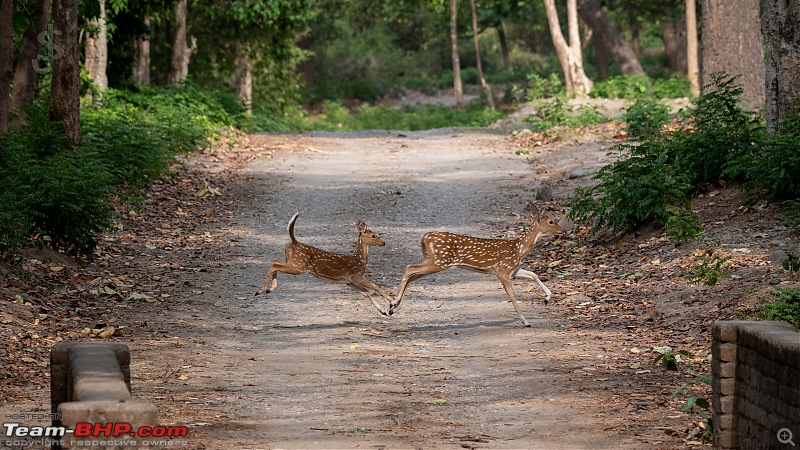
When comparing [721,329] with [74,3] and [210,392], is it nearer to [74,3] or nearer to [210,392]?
[210,392]

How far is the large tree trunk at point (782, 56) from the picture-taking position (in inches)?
634

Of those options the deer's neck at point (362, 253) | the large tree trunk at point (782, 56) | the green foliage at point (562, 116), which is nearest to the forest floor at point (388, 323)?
the deer's neck at point (362, 253)

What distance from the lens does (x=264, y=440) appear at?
323 inches

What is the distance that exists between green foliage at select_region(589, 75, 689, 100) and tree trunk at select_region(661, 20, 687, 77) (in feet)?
49.3

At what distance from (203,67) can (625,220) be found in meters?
29.2

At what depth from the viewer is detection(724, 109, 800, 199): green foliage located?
14562 mm

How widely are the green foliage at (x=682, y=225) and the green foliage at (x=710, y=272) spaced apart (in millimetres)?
1336

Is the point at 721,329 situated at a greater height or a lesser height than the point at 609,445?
greater

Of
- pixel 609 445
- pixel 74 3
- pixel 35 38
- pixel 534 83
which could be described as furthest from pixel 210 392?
pixel 534 83

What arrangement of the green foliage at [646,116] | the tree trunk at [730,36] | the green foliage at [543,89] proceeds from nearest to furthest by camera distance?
the green foliage at [646,116]
the tree trunk at [730,36]
the green foliage at [543,89]

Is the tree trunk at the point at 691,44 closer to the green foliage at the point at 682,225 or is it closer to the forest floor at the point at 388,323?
the forest floor at the point at 388,323

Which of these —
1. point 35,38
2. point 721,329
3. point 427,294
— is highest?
point 35,38

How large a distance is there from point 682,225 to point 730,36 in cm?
1150

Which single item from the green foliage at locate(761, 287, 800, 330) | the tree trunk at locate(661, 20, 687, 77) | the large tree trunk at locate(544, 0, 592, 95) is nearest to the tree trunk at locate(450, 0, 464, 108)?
the tree trunk at locate(661, 20, 687, 77)
